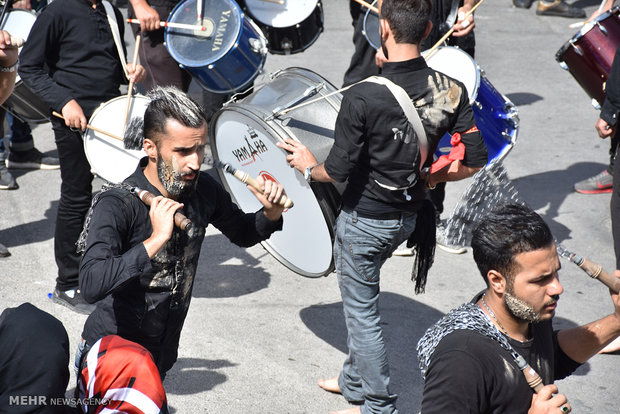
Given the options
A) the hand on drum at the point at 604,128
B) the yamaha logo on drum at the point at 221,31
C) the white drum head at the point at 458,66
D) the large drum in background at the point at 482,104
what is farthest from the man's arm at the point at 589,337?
the yamaha logo on drum at the point at 221,31

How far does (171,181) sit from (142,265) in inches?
15.6

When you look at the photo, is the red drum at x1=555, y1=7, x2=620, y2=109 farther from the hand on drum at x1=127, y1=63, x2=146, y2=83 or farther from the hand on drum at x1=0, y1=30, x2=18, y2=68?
the hand on drum at x1=0, y1=30, x2=18, y2=68

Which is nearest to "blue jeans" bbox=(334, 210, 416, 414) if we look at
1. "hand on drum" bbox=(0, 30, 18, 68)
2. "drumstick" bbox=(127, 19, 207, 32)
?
"hand on drum" bbox=(0, 30, 18, 68)

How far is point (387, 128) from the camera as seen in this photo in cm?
320

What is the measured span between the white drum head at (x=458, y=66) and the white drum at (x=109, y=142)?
5.56 feet

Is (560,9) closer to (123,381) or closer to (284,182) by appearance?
(284,182)

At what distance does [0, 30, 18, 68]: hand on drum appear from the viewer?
318 centimetres

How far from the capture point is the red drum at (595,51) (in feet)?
16.0

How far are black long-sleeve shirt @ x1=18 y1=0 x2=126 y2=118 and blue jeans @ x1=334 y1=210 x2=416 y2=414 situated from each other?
65.4 inches

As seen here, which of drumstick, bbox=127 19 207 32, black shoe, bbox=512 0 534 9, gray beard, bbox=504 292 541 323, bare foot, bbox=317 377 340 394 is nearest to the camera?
gray beard, bbox=504 292 541 323

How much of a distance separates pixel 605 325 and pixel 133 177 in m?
1.64

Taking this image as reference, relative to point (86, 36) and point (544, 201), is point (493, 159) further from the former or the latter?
point (86, 36)

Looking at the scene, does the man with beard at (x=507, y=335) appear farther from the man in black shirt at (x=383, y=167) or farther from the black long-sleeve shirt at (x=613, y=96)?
the black long-sleeve shirt at (x=613, y=96)

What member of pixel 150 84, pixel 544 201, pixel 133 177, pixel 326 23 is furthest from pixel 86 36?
pixel 326 23
